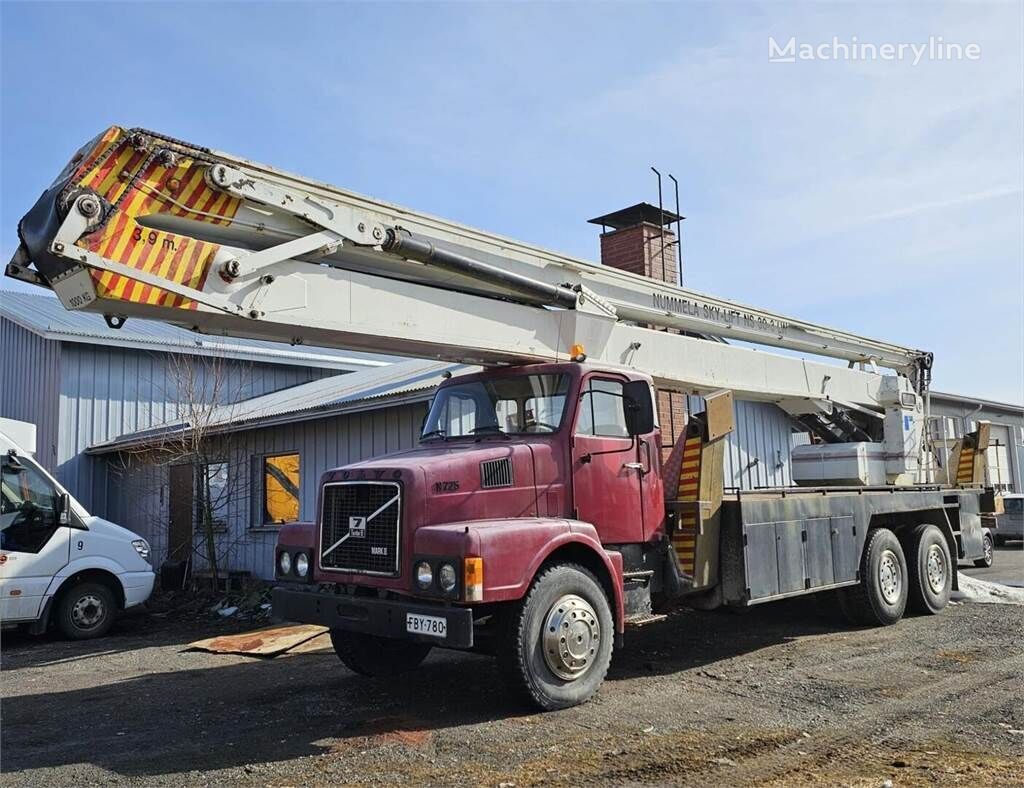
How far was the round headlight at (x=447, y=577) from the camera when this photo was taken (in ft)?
18.9

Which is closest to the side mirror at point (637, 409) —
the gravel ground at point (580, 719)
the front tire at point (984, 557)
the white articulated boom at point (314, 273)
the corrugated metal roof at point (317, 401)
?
the white articulated boom at point (314, 273)

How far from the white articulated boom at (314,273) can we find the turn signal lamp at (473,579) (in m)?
1.89

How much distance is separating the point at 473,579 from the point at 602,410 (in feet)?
7.00

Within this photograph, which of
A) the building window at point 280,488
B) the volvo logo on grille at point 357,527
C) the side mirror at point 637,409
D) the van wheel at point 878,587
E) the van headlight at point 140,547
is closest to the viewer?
the volvo logo on grille at point 357,527

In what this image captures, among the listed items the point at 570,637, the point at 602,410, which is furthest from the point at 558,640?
the point at 602,410

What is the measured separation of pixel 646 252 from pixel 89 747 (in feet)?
39.1

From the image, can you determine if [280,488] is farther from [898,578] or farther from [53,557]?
[898,578]

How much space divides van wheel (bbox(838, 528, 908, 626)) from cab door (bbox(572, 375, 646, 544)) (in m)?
3.65

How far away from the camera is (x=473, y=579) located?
5.72 m

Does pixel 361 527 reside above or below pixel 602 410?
below

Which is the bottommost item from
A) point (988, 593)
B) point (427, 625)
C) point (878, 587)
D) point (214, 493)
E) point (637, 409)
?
point (988, 593)

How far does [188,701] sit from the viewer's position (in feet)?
24.0

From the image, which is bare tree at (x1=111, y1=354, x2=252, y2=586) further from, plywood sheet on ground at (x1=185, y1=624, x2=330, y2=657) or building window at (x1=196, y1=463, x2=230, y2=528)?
plywood sheet on ground at (x1=185, y1=624, x2=330, y2=657)

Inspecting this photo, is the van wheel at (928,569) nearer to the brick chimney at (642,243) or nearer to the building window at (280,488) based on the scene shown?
the brick chimney at (642,243)
